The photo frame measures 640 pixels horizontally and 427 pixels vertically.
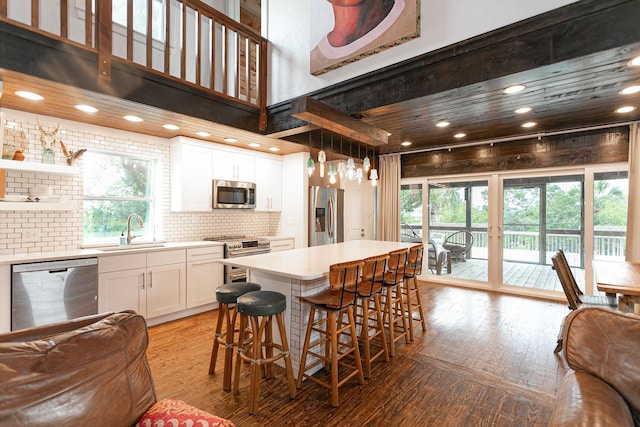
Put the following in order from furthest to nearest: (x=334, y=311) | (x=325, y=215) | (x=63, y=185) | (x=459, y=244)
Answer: (x=459, y=244), (x=325, y=215), (x=63, y=185), (x=334, y=311)

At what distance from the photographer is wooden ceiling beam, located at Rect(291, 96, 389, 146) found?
8.88 ft

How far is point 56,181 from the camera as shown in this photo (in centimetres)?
348

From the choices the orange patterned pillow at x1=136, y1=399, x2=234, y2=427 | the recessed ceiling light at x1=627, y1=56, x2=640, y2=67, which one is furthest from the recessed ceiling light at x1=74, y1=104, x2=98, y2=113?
the recessed ceiling light at x1=627, y1=56, x2=640, y2=67

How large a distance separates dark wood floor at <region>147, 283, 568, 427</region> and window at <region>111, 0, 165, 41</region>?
4.11 meters

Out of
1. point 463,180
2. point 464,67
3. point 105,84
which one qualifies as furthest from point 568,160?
point 105,84

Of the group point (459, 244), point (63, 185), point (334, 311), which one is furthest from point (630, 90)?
point (63, 185)

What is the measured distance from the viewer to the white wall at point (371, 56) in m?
2.47

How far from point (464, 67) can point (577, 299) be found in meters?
2.53

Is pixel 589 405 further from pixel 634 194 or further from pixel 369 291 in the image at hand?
pixel 634 194

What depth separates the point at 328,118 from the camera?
2885 millimetres

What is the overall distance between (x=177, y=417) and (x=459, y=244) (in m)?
5.54

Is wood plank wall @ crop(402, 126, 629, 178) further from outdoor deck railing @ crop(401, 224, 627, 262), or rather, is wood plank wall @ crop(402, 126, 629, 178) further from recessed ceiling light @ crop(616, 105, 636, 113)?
outdoor deck railing @ crop(401, 224, 627, 262)

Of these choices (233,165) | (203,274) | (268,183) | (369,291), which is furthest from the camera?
(268,183)

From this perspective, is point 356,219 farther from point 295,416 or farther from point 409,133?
point 295,416
